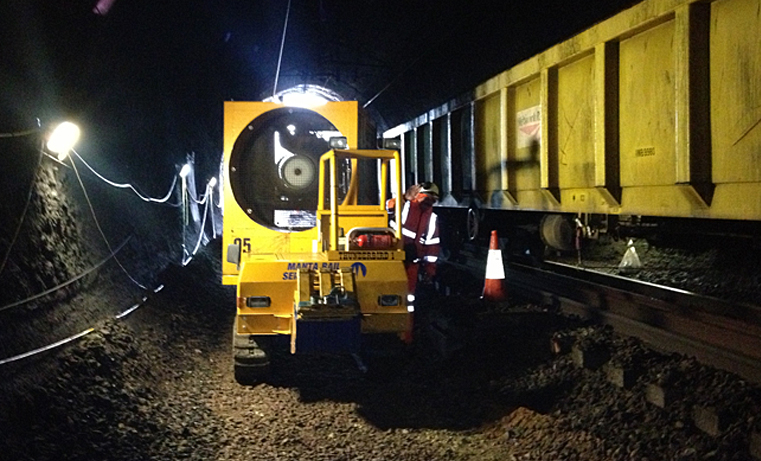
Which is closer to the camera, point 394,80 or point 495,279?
point 495,279

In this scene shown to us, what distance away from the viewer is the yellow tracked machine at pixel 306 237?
6051 mm

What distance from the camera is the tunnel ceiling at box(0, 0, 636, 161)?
7.54m

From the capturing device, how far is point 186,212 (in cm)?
1591

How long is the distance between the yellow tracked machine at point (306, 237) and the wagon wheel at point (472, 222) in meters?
3.71

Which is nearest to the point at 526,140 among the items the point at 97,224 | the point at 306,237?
the point at 306,237

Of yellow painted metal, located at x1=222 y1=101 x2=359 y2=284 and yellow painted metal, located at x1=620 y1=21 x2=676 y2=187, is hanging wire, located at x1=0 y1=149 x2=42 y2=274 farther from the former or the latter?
yellow painted metal, located at x1=620 y1=21 x2=676 y2=187

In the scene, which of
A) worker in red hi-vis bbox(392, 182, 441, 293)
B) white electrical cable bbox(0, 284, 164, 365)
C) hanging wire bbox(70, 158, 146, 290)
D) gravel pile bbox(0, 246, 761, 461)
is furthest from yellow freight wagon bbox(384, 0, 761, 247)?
hanging wire bbox(70, 158, 146, 290)

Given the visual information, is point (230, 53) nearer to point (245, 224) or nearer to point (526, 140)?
point (526, 140)

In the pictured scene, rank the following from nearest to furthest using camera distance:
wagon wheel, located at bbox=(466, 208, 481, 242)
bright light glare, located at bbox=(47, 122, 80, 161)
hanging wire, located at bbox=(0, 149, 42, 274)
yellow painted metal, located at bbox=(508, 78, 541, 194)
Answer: hanging wire, located at bbox=(0, 149, 42, 274) < bright light glare, located at bbox=(47, 122, 80, 161) < yellow painted metal, located at bbox=(508, 78, 541, 194) < wagon wheel, located at bbox=(466, 208, 481, 242)

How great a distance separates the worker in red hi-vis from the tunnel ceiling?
263 cm

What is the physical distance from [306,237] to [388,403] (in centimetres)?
244

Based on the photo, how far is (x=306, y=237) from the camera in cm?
809

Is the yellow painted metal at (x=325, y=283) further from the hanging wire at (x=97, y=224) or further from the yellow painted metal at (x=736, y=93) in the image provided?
the yellow painted metal at (x=736, y=93)

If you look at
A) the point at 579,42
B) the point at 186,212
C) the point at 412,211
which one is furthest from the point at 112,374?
the point at 186,212
